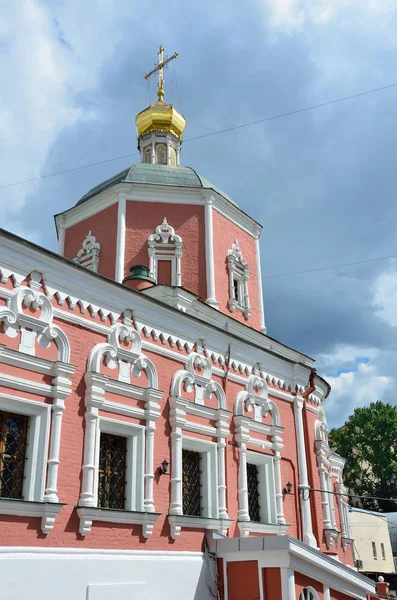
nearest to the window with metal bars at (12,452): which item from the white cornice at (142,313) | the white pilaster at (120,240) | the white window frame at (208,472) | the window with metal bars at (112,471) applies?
the window with metal bars at (112,471)

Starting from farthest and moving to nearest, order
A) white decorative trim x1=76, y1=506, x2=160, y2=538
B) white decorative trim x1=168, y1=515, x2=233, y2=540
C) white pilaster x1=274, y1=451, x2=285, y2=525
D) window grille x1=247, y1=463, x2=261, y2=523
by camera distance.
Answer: white pilaster x1=274, y1=451, x2=285, y2=525
window grille x1=247, y1=463, x2=261, y2=523
white decorative trim x1=168, y1=515, x2=233, y2=540
white decorative trim x1=76, y1=506, x2=160, y2=538

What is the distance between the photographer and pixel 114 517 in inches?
311

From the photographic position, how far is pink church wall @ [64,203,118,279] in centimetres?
1359

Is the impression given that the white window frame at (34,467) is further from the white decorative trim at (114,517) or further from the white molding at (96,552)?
the white decorative trim at (114,517)

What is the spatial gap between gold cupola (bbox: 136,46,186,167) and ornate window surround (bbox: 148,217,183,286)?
15.8ft

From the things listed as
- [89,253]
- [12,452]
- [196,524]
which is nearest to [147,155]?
[89,253]

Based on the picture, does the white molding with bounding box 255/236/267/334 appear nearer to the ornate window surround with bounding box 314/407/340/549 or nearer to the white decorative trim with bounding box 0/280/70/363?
the ornate window surround with bounding box 314/407/340/549

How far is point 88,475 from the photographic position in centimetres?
775

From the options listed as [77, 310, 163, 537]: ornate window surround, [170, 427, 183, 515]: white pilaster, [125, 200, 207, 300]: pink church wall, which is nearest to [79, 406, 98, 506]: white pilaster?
[77, 310, 163, 537]: ornate window surround

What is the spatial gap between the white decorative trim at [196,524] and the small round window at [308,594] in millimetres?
1514

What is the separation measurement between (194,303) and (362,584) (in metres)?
5.92

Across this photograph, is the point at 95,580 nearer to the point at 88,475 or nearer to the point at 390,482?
the point at 88,475

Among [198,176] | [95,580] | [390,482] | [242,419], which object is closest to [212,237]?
[198,176]

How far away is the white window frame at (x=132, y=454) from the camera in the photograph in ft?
27.5
